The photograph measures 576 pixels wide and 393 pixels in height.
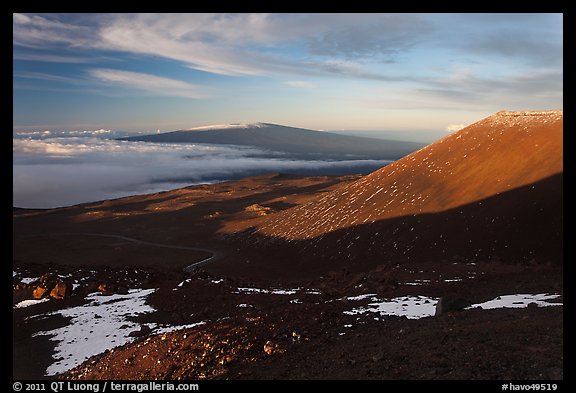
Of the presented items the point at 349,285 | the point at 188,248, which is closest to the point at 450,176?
the point at 349,285

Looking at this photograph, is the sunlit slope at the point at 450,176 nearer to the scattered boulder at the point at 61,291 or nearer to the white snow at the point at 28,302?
the scattered boulder at the point at 61,291

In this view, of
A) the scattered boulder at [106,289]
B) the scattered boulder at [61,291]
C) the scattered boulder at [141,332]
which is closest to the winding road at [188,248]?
the scattered boulder at [106,289]

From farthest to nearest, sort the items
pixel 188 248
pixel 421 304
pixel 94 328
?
1. pixel 188 248
2. pixel 94 328
3. pixel 421 304

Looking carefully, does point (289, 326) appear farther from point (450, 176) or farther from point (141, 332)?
point (450, 176)

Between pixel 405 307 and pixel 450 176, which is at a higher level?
pixel 450 176

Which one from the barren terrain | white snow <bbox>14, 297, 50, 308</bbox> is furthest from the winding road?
white snow <bbox>14, 297, 50, 308</bbox>
